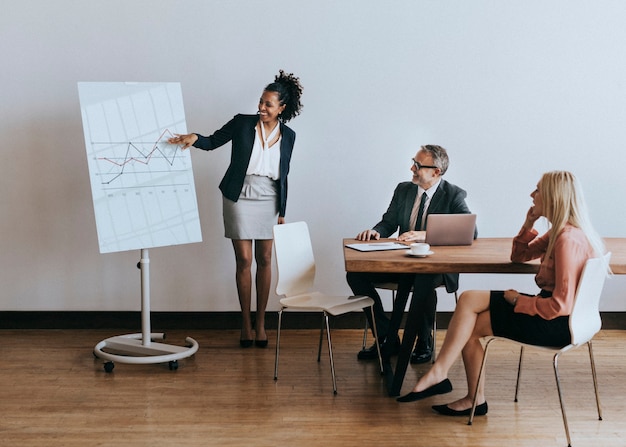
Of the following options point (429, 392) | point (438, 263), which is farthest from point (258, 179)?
point (429, 392)

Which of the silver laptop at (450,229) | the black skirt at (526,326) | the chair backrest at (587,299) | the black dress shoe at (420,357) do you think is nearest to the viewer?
the chair backrest at (587,299)

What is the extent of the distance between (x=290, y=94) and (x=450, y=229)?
1549mm

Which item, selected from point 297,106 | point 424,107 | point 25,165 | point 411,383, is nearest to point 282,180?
point 297,106

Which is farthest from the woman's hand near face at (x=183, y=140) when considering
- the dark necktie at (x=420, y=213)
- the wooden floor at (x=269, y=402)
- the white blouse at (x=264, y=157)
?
the dark necktie at (x=420, y=213)

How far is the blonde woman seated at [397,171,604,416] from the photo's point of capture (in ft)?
10.1

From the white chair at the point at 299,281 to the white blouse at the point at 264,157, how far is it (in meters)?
0.57

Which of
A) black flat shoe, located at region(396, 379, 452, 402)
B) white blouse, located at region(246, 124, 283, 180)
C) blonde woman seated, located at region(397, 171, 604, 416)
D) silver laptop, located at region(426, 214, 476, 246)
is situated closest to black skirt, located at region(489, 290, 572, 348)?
blonde woman seated, located at region(397, 171, 604, 416)

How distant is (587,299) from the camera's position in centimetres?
312

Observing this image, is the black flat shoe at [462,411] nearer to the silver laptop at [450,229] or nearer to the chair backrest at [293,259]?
the silver laptop at [450,229]

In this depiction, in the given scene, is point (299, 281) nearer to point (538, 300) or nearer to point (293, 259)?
point (293, 259)

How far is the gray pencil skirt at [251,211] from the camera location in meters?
4.65

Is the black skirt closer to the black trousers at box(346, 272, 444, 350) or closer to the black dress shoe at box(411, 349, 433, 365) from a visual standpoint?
the black trousers at box(346, 272, 444, 350)

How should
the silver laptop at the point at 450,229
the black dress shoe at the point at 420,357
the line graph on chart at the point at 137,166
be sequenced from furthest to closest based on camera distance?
the black dress shoe at the point at 420,357, the line graph on chart at the point at 137,166, the silver laptop at the point at 450,229

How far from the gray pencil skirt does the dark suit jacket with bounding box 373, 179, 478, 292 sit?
2.42ft
